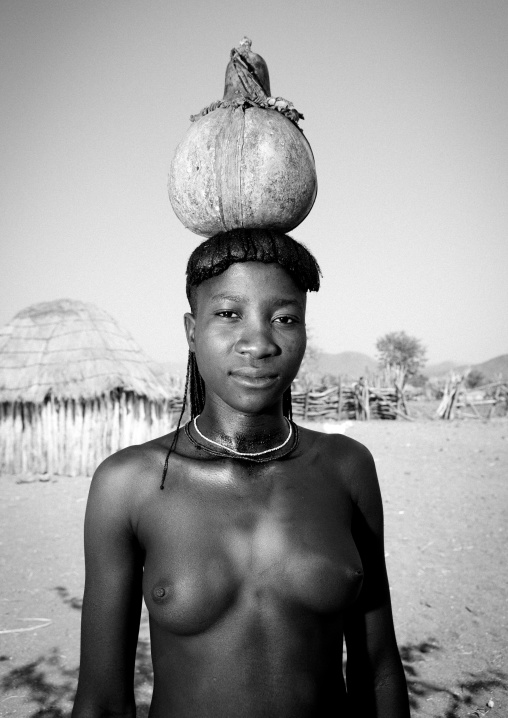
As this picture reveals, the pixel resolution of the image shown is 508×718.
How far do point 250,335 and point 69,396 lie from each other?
378 inches

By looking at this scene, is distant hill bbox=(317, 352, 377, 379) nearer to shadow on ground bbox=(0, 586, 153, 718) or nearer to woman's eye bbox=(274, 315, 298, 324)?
shadow on ground bbox=(0, 586, 153, 718)

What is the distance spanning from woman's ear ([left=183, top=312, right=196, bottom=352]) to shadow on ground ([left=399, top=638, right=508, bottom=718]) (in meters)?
3.21

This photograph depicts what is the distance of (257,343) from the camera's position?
4.62 ft

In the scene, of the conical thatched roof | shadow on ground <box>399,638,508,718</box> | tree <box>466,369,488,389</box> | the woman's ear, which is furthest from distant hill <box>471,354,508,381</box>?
the woman's ear

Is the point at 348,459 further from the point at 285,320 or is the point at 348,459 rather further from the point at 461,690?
the point at 461,690

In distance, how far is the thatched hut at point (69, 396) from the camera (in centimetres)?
1028

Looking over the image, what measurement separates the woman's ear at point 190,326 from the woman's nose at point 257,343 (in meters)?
0.24

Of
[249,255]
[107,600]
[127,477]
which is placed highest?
[249,255]

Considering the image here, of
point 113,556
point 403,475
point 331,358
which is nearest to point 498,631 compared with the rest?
point 113,556

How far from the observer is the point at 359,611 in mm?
1598

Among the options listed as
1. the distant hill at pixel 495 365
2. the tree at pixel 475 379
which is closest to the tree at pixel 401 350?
the tree at pixel 475 379

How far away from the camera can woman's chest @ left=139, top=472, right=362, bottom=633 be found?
1.34 metres

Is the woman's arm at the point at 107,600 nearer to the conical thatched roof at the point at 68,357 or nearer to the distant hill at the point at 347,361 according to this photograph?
the conical thatched roof at the point at 68,357

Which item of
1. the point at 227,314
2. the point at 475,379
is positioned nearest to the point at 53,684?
the point at 227,314
